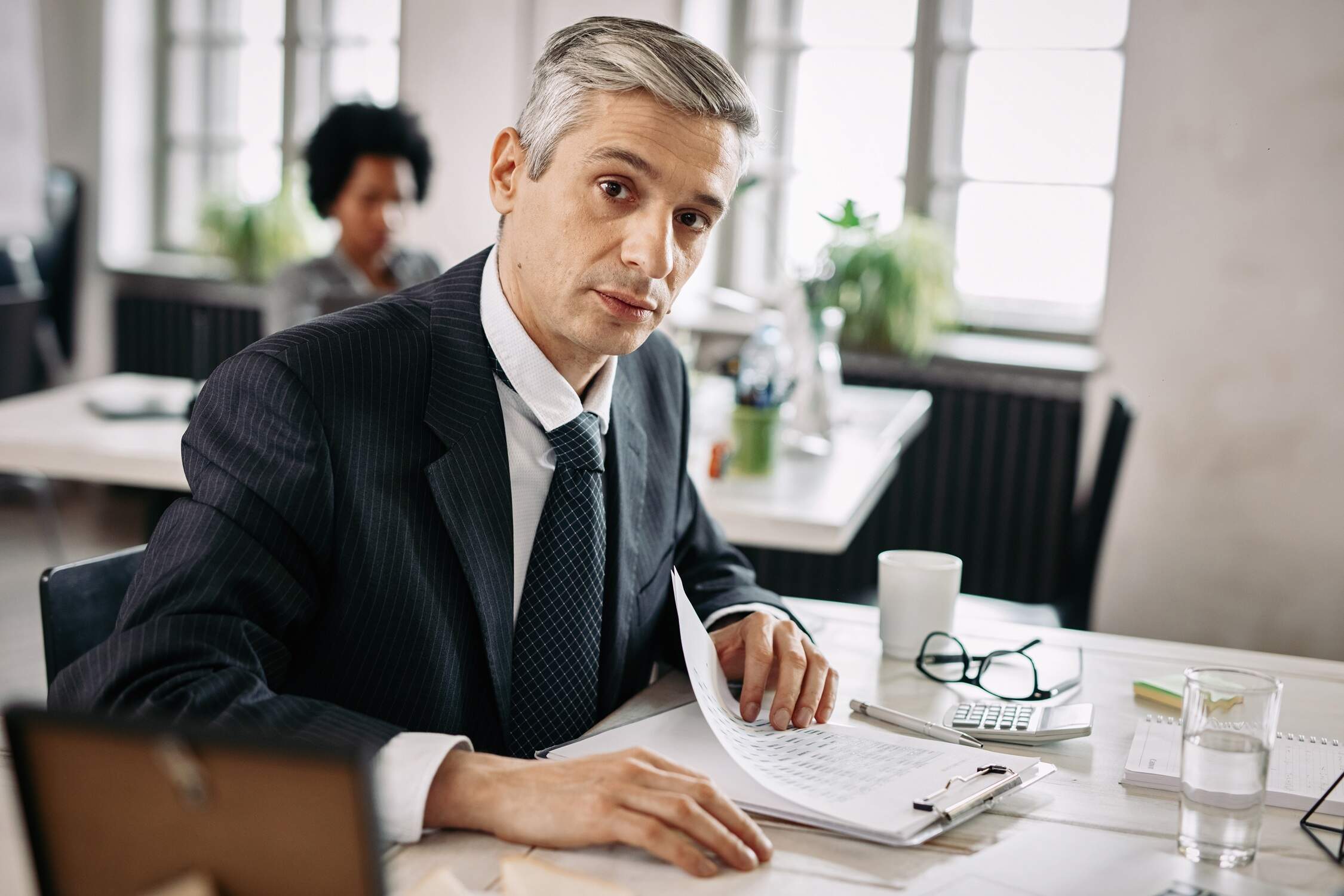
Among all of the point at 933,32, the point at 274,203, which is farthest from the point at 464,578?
the point at 274,203

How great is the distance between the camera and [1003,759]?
1.13 meters

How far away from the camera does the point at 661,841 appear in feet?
2.98

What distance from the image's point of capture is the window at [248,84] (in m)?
5.55

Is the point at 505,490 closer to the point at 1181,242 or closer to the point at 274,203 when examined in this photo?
the point at 1181,242

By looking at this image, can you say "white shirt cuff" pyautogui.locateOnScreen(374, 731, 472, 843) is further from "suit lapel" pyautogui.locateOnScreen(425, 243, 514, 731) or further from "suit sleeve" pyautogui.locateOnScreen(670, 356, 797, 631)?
"suit sleeve" pyautogui.locateOnScreen(670, 356, 797, 631)

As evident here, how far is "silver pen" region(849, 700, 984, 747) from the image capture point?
1214 mm

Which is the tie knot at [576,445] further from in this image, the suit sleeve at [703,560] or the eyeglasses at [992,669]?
the eyeglasses at [992,669]

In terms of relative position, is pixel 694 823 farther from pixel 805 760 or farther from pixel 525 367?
pixel 525 367

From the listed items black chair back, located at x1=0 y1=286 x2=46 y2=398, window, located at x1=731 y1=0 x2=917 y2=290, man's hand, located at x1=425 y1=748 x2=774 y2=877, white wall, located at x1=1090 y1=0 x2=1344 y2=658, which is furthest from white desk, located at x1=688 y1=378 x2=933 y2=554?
black chair back, located at x1=0 y1=286 x2=46 y2=398

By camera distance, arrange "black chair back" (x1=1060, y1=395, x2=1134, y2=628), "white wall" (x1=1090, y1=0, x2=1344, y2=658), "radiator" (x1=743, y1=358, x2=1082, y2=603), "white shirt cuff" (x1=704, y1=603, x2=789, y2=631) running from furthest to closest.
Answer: "radiator" (x1=743, y1=358, x2=1082, y2=603)
"white wall" (x1=1090, y1=0, x2=1344, y2=658)
"black chair back" (x1=1060, y1=395, x2=1134, y2=628)
"white shirt cuff" (x1=704, y1=603, x2=789, y2=631)

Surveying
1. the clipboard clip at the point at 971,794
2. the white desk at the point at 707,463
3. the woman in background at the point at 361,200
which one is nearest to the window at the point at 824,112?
the woman in background at the point at 361,200

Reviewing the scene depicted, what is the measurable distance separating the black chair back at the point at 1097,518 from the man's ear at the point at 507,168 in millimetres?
1864

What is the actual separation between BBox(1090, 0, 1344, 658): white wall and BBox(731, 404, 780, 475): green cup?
1.95 meters

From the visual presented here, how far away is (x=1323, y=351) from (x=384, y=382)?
3.52 meters
